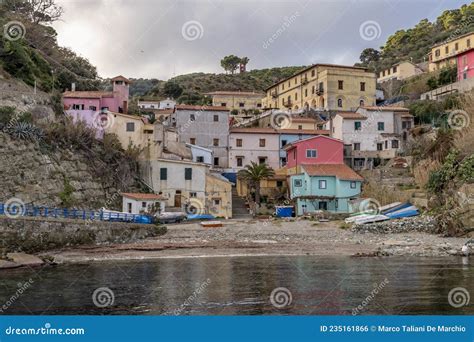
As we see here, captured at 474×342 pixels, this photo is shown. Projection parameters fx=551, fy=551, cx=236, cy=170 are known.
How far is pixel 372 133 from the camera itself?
64438mm

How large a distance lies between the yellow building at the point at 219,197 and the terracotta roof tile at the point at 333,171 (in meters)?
8.66

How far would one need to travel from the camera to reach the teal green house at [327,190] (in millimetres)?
54438

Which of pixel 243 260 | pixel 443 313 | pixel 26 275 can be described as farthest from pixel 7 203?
pixel 443 313

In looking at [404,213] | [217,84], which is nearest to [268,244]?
[404,213]

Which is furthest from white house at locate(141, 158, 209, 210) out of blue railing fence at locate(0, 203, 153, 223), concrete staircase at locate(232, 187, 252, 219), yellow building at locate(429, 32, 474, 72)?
yellow building at locate(429, 32, 474, 72)

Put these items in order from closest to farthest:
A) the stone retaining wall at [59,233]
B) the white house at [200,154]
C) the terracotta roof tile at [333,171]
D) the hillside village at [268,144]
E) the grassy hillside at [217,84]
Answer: the stone retaining wall at [59,233] < the hillside village at [268,144] < the terracotta roof tile at [333,171] < the white house at [200,154] < the grassy hillside at [217,84]

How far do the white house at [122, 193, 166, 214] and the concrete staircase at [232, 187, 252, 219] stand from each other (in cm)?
798

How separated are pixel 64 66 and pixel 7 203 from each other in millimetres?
38944

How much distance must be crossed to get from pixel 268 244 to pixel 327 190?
18.8 metres

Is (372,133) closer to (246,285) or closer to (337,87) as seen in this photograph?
(337,87)

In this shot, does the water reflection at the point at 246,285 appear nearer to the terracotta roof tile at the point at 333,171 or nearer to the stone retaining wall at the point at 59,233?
the stone retaining wall at the point at 59,233

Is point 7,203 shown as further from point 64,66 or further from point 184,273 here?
point 64,66

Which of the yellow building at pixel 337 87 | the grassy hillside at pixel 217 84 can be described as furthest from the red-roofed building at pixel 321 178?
the grassy hillside at pixel 217 84

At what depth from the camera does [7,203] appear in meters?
41.8
